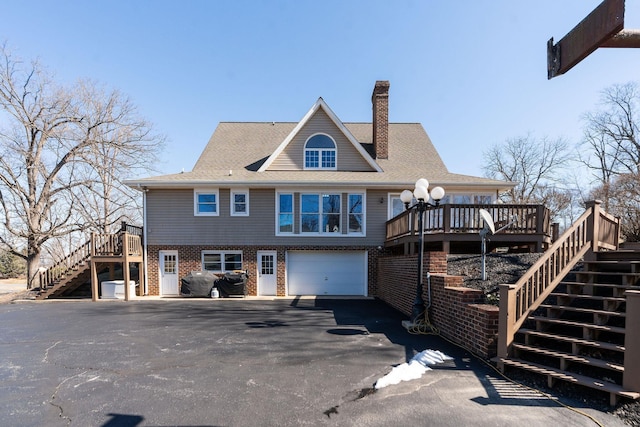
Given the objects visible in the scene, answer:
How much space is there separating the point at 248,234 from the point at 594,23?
12781 mm

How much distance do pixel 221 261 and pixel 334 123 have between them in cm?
816

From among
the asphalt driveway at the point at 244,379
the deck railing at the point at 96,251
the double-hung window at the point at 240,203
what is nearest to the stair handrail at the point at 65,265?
the deck railing at the point at 96,251

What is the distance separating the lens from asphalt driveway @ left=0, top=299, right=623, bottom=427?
3.46 metres

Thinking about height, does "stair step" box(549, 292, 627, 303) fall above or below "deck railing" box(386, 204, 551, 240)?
below

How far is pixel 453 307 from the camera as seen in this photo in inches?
242

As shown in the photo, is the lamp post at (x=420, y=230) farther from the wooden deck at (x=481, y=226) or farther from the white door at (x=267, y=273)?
the white door at (x=267, y=273)

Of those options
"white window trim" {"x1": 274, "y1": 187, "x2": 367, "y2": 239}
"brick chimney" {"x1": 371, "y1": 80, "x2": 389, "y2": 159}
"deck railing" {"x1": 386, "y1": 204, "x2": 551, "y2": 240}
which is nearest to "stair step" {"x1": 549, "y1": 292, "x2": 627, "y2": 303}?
"deck railing" {"x1": 386, "y1": 204, "x2": 551, "y2": 240}

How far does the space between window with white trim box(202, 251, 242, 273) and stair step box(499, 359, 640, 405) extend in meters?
10.9

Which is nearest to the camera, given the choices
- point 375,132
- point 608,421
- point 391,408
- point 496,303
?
point 608,421

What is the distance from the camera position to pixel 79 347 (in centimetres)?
614

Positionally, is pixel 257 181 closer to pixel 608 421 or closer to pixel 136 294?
pixel 136 294

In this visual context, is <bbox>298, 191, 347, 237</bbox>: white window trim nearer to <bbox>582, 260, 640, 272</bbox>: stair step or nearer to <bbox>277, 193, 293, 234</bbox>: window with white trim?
<bbox>277, 193, 293, 234</bbox>: window with white trim

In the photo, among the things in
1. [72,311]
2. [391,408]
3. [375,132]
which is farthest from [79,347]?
[375,132]

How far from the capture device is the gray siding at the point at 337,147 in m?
14.2
